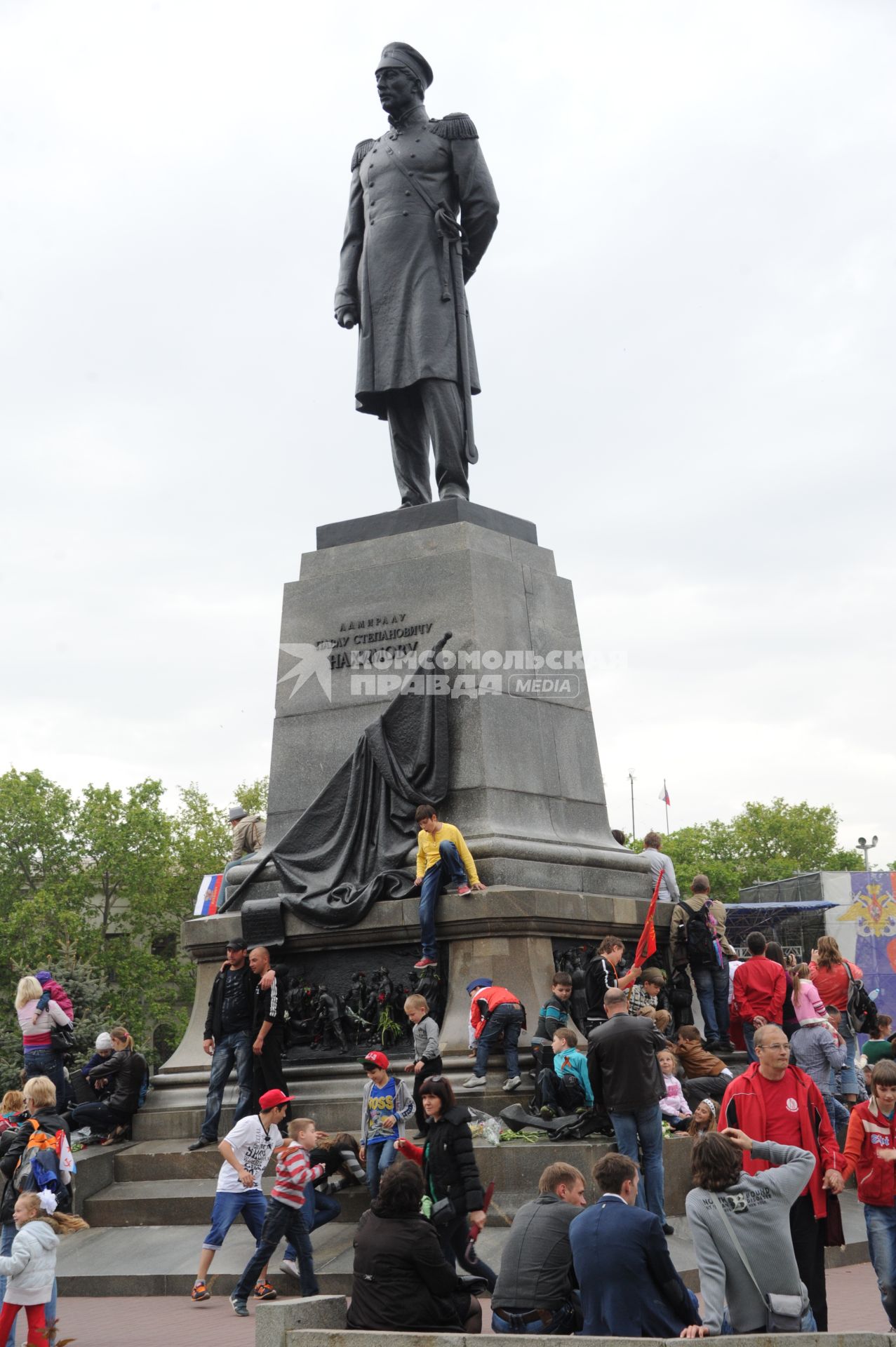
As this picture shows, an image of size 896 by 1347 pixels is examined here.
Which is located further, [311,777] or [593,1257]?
[311,777]

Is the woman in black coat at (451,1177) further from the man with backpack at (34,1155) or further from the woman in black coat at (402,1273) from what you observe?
the man with backpack at (34,1155)

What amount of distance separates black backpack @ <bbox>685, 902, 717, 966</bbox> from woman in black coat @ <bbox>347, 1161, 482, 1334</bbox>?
8128 millimetres

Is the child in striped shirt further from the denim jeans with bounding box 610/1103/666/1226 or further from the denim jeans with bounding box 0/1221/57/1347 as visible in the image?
the denim jeans with bounding box 610/1103/666/1226

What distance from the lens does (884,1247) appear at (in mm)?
8641

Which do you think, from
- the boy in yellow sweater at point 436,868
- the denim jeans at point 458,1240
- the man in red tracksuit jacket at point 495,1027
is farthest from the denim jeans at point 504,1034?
the denim jeans at point 458,1240

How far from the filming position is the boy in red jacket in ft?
28.5

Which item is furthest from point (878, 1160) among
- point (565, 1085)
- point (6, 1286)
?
point (6, 1286)

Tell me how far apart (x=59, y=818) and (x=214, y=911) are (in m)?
35.7

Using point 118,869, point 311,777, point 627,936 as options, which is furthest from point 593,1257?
point 118,869

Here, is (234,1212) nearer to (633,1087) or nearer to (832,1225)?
(633,1087)

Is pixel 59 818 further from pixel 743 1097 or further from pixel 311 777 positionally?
pixel 743 1097

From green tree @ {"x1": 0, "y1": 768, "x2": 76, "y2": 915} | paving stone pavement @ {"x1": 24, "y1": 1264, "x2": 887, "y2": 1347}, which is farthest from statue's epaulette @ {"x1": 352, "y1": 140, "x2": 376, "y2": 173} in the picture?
green tree @ {"x1": 0, "y1": 768, "x2": 76, "y2": 915}

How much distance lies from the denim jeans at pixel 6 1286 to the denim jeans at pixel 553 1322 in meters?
2.80

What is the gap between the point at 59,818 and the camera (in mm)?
52875
